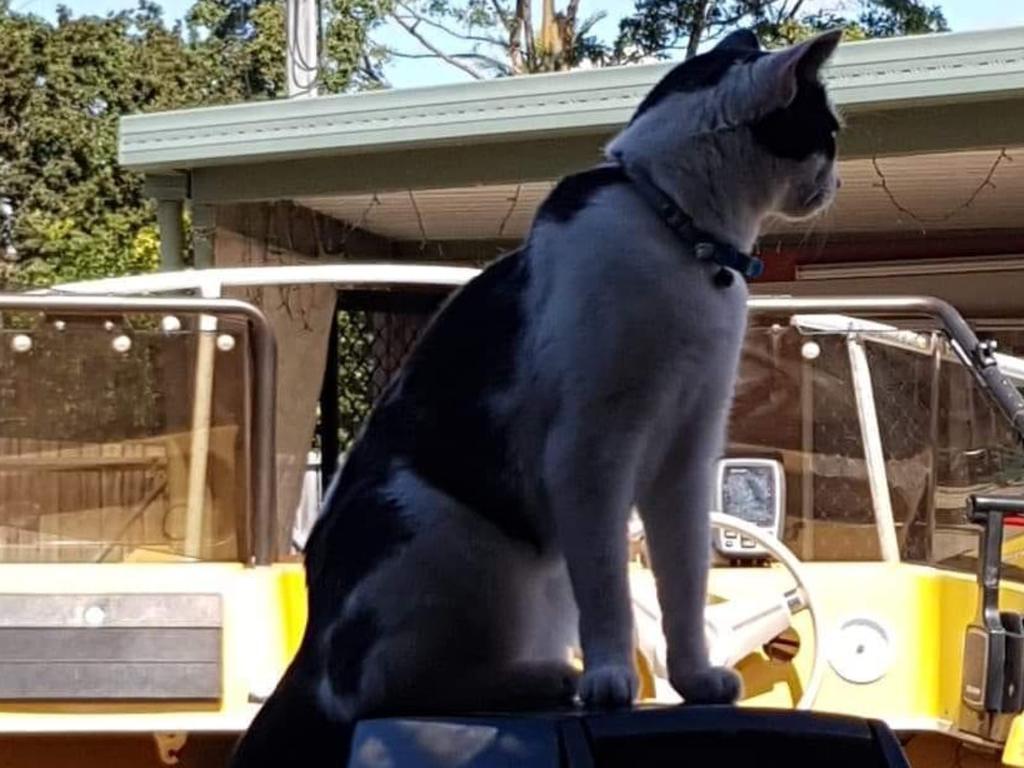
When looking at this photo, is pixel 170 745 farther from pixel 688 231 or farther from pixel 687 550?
pixel 688 231

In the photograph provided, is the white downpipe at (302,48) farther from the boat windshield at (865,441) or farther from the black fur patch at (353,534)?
the black fur patch at (353,534)

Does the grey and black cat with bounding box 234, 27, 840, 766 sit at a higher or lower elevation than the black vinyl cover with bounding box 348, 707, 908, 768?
higher

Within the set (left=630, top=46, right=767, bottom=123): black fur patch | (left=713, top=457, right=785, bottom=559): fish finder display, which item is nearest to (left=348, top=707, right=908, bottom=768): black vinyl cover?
(left=630, top=46, right=767, bottom=123): black fur patch

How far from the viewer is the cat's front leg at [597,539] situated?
6.45 feet

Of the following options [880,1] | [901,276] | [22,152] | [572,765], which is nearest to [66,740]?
[572,765]

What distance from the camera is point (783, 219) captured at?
7.14 ft


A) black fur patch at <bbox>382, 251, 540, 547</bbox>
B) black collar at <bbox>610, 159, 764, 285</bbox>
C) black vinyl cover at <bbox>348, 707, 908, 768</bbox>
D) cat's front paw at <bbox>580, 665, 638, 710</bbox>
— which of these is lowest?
black vinyl cover at <bbox>348, 707, 908, 768</bbox>

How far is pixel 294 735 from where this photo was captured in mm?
2152

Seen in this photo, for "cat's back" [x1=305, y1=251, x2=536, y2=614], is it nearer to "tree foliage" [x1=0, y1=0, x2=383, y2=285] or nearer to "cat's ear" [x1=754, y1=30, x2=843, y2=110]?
"cat's ear" [x1=754, y1=30, x2=843, y2=110]

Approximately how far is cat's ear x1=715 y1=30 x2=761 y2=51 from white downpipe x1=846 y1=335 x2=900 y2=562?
1.44 meters

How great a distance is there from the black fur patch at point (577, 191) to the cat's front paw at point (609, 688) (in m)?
0.54

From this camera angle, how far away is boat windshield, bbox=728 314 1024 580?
11.4 feet

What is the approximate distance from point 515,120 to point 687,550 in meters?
5.35

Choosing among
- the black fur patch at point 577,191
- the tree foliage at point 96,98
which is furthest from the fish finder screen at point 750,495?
the tree foliage at point 96,98
